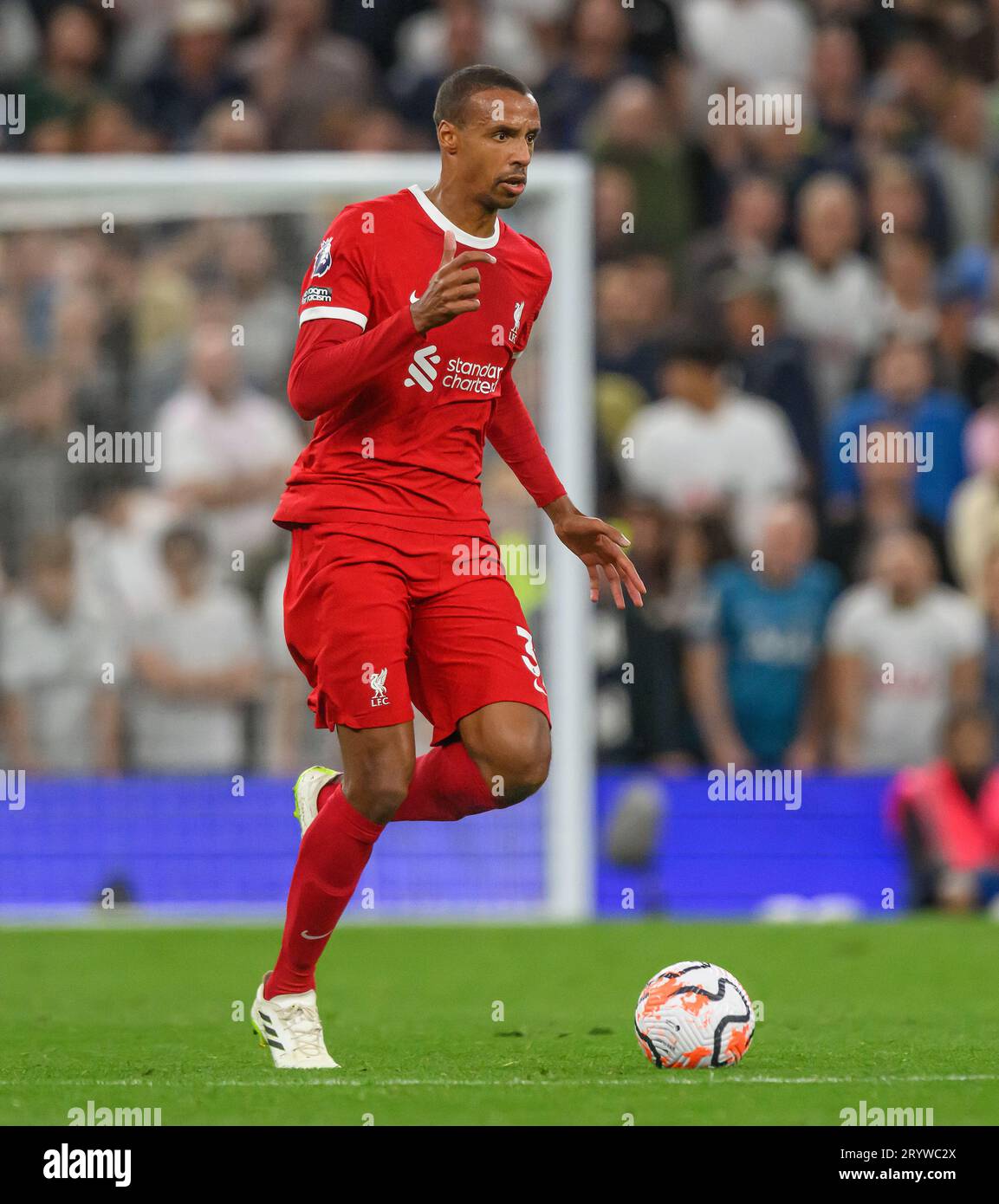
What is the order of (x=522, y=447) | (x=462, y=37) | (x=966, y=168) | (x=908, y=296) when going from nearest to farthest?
(x=522, y=447)
(x=908, y=296)
(x=966, y=168)
(x=462, y=37)

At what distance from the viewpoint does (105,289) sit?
463 inches

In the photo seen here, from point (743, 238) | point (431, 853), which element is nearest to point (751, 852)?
point (431, 853)

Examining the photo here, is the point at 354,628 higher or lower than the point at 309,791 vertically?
higher

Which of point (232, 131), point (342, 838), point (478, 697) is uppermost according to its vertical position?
point (232, 131)

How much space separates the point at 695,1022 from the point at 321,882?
1.03 metres

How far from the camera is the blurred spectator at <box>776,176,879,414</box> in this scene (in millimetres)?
13234

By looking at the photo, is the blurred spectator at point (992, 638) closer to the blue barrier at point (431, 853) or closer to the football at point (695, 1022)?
the blue barrier at point (431, 853)

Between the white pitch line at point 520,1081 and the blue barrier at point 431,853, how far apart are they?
5598 millimetres

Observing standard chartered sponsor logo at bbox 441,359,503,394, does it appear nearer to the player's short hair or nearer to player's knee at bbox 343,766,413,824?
the player's short hair

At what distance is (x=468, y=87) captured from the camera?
19.6 feet

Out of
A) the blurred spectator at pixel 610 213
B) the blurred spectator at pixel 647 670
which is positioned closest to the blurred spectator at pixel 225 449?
Result: the blurred spectator at pixel 647 670

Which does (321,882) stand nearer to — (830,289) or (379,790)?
(379,790)

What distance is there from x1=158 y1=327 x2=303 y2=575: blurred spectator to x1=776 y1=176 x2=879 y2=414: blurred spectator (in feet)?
11.1
